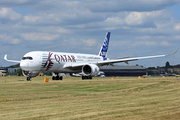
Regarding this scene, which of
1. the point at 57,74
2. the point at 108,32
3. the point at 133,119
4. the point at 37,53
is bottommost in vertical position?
the point at 133,119

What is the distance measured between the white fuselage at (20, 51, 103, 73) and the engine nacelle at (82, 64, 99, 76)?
87.7 inches

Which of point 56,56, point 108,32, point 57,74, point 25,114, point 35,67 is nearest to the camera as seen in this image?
point 25,114

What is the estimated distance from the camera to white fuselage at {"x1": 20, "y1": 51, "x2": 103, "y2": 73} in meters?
45.4

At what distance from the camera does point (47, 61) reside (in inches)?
1849

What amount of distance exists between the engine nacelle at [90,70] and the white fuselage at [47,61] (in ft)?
7.31

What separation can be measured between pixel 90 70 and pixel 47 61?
857cm

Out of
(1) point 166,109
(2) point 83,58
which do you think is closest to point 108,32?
(2) point 83,58

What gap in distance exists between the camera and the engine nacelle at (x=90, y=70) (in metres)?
50.1

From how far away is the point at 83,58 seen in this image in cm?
5641

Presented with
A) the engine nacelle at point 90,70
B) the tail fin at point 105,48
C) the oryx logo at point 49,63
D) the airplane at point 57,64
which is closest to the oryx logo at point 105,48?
the tail fin at point 105,48

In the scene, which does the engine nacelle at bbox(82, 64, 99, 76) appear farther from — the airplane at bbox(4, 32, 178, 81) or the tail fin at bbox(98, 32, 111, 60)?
the tail fin at bbox(98, 32, 111, 60)

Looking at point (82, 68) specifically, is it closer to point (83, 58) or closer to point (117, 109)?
point (83, 58)

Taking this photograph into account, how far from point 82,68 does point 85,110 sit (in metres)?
36.5

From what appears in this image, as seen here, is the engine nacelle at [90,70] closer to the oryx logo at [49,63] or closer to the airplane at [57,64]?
the airplane at [57,64]
